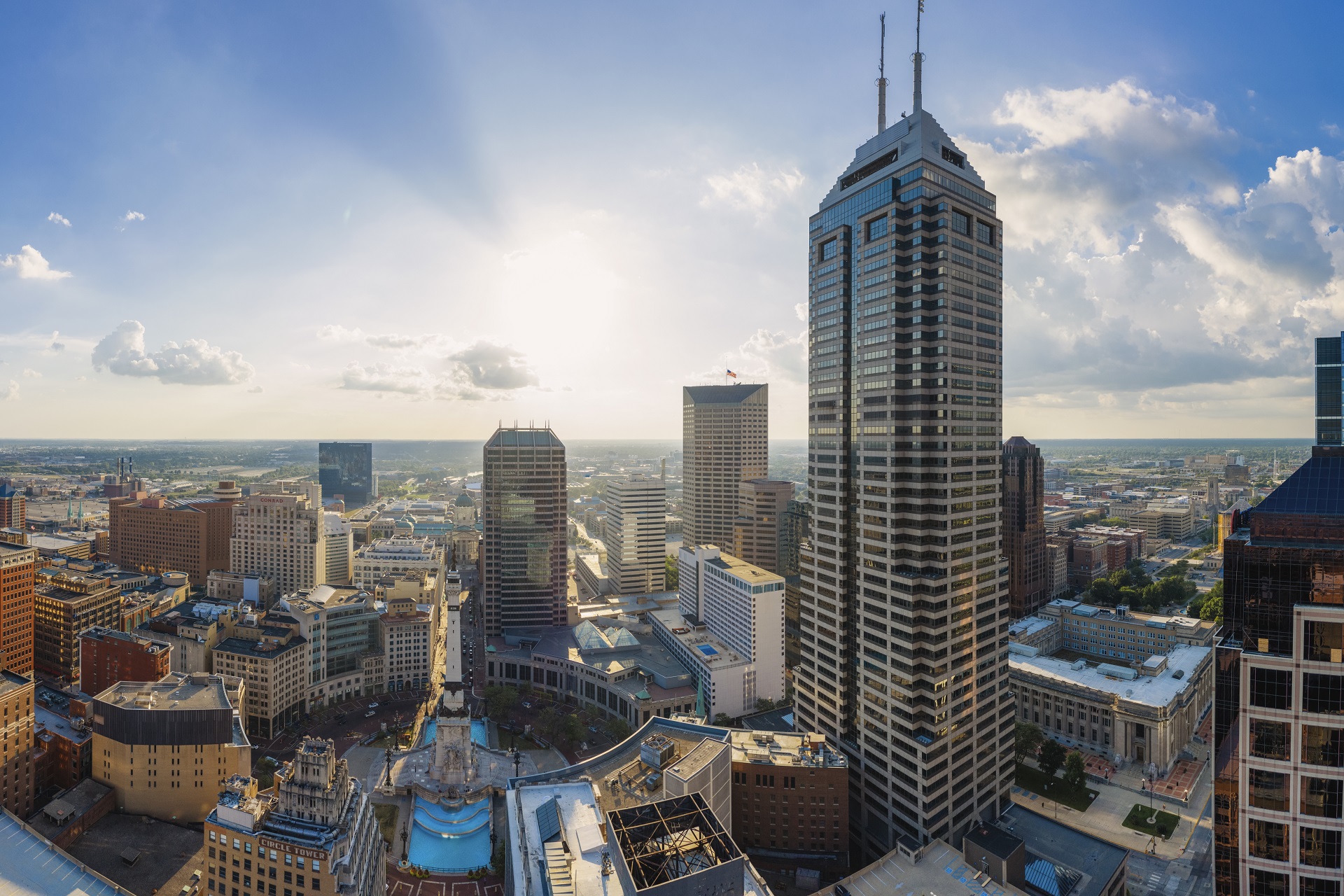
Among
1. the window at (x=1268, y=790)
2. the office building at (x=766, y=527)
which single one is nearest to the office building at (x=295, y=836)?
the window at (x=1268, y=790)

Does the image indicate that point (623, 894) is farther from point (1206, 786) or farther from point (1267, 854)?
point (1206, 786)

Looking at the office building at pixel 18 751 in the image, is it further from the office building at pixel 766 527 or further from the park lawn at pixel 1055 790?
the office building at pixel 766 527

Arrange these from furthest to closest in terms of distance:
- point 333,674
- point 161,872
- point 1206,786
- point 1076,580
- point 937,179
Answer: point 1076,580 → point 333,674 → point 1206,786 → point 937,179 → point 161,872

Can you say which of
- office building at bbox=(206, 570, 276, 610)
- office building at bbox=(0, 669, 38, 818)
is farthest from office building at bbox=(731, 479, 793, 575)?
office building at bbox=(0, 669, 38, 818)

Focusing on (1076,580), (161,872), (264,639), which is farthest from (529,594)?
(1076,580)

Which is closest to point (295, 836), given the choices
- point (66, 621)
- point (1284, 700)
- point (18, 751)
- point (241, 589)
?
point (18, 751)

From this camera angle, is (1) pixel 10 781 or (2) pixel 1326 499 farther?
(1) pixel 10 781
